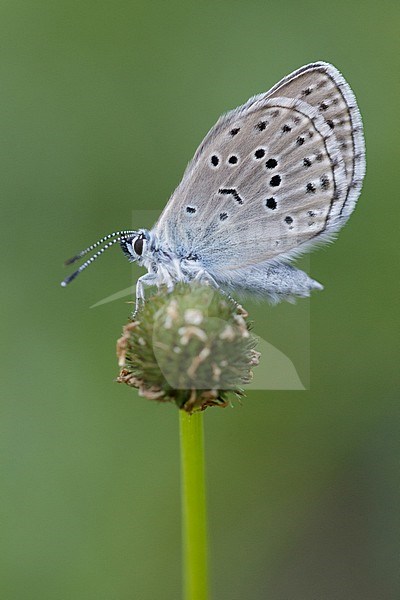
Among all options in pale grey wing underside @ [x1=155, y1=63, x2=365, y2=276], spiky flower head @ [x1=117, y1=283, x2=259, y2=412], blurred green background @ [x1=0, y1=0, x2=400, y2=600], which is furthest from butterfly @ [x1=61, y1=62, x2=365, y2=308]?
blurred green background @ [x1=0, y1=0, x2=400, y2=600]

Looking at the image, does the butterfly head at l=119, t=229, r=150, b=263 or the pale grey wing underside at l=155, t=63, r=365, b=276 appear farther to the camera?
the butterfly head at l=119, t=229, r=150, b=263

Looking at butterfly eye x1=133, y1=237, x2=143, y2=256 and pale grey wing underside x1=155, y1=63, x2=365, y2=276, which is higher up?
pale grey wing underside x1=155, y1=63, x2=365, y2=276

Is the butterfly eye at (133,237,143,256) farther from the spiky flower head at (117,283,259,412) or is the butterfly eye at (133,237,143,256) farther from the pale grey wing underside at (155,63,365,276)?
the spiky flower head at (117,283,259,412)

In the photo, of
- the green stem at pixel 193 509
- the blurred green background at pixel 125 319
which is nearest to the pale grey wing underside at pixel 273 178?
the green stem at pixel 193 509

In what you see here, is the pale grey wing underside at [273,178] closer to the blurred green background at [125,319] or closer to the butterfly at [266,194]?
the butterfly at [266,194]

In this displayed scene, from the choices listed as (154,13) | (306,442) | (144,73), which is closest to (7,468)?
(306,442)

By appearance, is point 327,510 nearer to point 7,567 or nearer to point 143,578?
point 143,578
